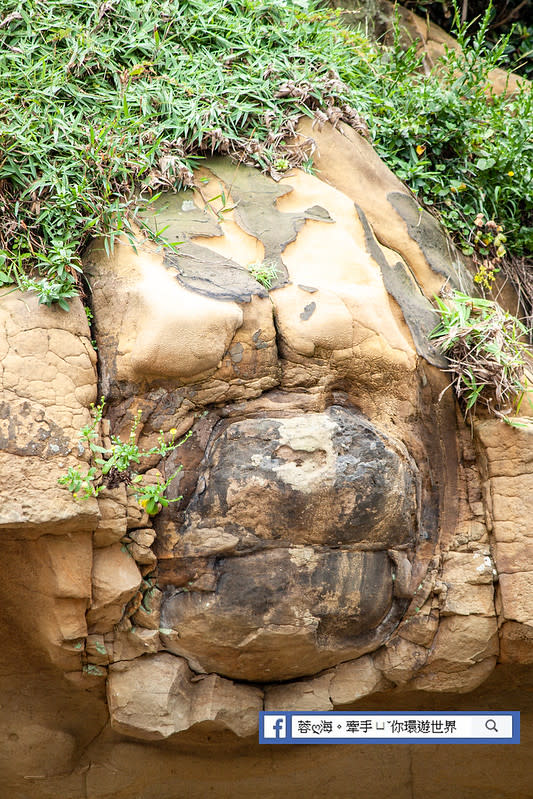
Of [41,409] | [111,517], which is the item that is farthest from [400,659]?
[41,409]

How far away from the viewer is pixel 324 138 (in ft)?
12.7

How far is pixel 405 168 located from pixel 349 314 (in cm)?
126

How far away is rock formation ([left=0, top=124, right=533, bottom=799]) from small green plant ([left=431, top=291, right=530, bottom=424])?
0.08 m

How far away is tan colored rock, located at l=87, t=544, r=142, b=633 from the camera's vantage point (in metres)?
3.10

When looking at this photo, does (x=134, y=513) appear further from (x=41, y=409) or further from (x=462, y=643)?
(x=462, y=643)

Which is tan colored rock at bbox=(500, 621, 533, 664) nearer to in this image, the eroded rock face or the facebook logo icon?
the eroded rock face

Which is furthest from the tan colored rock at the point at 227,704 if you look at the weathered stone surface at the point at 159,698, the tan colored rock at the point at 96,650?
the tan colored rock at the point at 96,650

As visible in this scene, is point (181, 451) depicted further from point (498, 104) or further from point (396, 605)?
point (498, 104)

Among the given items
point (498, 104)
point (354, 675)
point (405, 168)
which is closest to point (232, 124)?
point (405, 168)

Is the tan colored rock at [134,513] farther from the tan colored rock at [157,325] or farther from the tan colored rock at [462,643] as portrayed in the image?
the tan colored rock at [462,643]

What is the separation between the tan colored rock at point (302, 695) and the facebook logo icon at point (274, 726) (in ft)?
0.29

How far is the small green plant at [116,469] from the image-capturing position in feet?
9.36

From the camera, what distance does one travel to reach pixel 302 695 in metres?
3.53

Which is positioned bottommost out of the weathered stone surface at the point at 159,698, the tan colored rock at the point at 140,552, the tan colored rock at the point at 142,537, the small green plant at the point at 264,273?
the weathered stone surface at the point at 159,698
